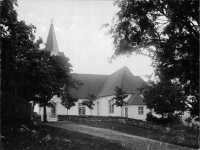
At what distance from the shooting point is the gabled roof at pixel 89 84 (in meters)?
43.9

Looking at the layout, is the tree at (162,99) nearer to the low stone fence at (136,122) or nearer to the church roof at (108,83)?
the low stone fence at (136,122)

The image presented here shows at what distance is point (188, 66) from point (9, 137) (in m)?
8.40

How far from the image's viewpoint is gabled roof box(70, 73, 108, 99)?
4391cm

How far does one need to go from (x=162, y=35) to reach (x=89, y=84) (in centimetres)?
3639

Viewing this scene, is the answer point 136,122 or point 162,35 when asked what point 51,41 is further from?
point 162,35

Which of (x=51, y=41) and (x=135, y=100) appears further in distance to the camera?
(x=51, y=41)

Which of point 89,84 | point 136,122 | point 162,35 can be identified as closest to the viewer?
point 162,35

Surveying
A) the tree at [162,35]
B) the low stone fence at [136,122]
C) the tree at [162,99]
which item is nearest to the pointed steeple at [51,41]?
the low stone fence at [136,122]

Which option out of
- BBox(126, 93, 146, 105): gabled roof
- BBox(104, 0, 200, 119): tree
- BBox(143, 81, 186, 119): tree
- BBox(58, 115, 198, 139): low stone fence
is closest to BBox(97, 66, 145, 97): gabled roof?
→ BBox(126, 93, 146, 105): gabled roof

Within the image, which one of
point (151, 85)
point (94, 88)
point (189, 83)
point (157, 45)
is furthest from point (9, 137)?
point (94, 88)

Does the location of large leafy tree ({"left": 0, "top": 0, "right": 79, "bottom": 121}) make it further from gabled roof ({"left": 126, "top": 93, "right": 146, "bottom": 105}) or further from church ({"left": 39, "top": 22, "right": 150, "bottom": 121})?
gabled roof ({"left": 126, "top": 93, "right": 146, "bottom": 105})

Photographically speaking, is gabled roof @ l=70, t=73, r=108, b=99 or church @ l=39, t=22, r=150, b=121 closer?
church @ l=39, t=22, r=150, b=121

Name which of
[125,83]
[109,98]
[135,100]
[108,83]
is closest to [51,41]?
[108,83]

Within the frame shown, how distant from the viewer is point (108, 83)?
144 ft
